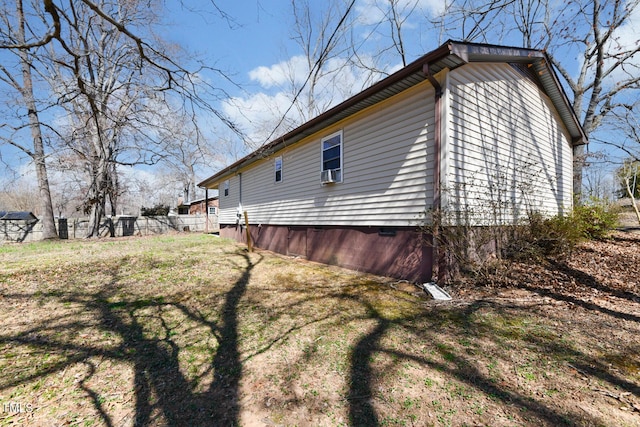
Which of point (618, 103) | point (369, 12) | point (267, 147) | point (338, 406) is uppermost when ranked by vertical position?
point (369, 12)

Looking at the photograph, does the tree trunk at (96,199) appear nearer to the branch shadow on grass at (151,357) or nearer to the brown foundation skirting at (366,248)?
the brown foundation skirting at (366,248)

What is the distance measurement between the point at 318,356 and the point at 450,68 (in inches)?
196

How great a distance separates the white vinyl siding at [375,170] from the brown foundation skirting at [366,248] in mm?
231

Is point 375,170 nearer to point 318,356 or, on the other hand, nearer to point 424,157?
point 424,157

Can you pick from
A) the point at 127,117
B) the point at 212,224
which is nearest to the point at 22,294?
the point at 127,117

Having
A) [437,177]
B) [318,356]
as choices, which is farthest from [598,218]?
[318,356]

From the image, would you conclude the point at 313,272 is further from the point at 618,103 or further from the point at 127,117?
the point at 618,103

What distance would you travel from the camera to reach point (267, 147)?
7.71 metres

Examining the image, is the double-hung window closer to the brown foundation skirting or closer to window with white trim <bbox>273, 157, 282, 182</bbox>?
window with white trim <bbox>273, 157, 282, 182</bbox>

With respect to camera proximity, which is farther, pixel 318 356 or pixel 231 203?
pixel 231 203

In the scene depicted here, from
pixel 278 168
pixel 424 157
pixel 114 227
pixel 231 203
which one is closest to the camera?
pixel 424 157

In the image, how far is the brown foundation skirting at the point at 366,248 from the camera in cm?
504

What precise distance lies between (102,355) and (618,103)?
666 inches

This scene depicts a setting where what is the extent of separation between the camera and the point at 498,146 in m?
5.85
